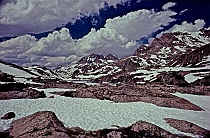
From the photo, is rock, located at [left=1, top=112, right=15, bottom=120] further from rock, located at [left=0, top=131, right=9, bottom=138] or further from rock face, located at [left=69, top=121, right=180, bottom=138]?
rock face, located at [left=69, top=121, right=180, bottom=138]

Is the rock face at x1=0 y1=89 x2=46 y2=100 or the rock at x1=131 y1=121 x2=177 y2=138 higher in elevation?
the rock face at x1=0 y1=89 x2=46 y2=100

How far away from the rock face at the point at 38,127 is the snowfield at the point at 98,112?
1.36 meters

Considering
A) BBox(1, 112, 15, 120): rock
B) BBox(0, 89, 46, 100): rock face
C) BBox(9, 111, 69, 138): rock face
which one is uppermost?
BBox(0, 89, 46, 100): rock face

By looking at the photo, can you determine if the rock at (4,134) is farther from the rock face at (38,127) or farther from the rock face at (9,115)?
the rock face at (9,115)

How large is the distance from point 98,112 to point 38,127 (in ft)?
26.7

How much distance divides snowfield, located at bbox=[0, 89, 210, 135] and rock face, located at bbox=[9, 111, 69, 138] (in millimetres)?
1362

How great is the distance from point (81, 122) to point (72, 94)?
13304 millimetres

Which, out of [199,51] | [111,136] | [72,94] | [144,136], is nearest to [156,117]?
[144,136]

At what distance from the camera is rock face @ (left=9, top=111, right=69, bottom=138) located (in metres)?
18.0

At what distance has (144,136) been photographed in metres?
19.7

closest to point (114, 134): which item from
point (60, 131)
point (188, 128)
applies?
point (60, 131)

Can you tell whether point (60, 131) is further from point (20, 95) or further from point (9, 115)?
point (20, 95)

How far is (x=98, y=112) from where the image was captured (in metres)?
25.9

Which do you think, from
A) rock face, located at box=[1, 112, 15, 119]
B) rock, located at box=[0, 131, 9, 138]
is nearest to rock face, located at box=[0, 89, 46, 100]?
rock face, located at box=[1, 112, 15, 119]
